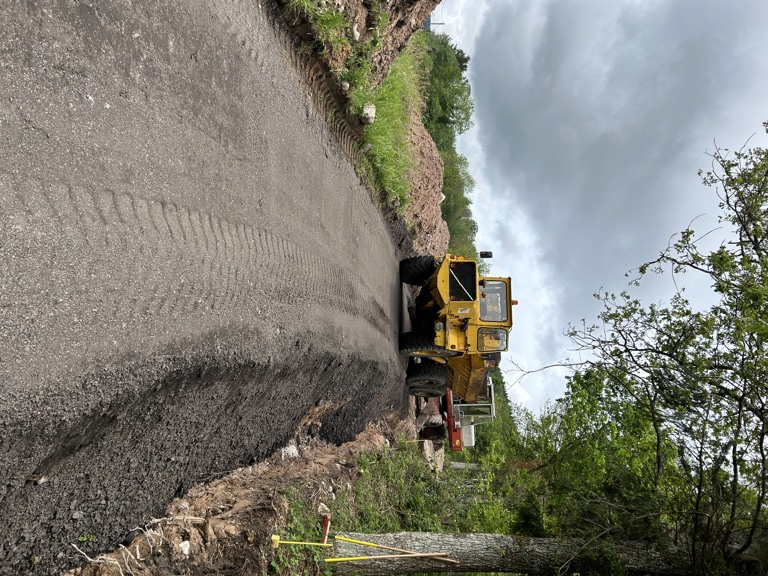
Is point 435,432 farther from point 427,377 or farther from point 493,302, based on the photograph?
point 493,302

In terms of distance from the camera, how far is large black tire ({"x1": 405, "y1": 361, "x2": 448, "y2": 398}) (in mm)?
10266

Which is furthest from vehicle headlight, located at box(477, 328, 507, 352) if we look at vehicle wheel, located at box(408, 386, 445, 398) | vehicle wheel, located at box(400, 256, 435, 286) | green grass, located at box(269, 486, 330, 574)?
green grass, located at box(269, 486, 330, 574)

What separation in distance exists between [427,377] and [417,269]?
6.66 ft

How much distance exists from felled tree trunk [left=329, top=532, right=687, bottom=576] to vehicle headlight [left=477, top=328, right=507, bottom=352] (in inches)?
144

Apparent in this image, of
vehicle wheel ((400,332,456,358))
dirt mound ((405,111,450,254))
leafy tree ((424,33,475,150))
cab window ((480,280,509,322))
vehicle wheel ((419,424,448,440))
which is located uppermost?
leafy tree ((424,33,475,150))

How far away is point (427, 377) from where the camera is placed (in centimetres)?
1023

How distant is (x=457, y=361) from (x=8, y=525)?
28.4 ft

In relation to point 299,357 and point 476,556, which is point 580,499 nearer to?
point 476,556

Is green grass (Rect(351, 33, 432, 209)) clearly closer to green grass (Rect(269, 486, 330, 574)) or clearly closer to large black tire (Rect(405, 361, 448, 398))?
large black tire (Rect(405, 361, 448, 398))

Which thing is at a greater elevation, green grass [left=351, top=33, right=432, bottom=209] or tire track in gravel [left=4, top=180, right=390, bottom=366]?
green grass [left=351, top=33, right=432, bottom=209]

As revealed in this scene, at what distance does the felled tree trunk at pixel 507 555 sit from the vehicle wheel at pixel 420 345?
3901mm

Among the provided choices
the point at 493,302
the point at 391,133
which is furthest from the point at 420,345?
the point at 391,133

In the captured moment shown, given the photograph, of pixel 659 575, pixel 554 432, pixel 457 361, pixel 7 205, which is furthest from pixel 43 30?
pixel 554 432

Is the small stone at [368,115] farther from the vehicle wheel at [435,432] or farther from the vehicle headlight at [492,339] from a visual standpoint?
the vehicle wheel at [435,432]
